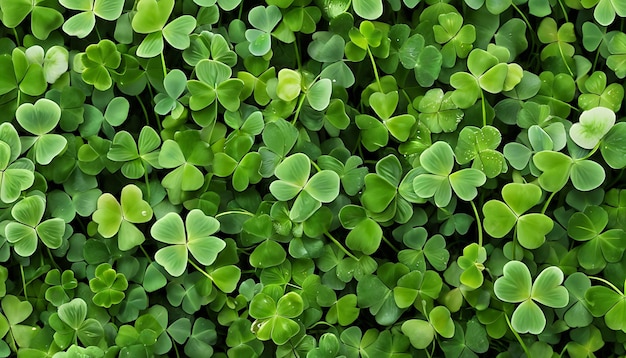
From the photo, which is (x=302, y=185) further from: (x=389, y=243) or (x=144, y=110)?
(x=144, y=110)

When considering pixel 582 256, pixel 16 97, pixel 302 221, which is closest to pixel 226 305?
pixel 302 221

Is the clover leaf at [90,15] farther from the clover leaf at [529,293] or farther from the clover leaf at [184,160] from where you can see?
the clover leaf at [529,293]

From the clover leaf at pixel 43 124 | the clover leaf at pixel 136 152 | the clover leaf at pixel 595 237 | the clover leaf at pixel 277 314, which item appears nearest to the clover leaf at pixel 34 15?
the clover leaf at pixel 43 124

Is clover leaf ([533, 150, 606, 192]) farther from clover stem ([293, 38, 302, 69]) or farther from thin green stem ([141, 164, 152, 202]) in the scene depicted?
thin green stem ([141, 164, 152, 202])

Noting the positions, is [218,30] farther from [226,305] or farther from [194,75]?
[226,305]

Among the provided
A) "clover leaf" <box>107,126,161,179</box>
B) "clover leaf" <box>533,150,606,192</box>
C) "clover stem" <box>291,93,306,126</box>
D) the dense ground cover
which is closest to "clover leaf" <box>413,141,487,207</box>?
the dense ground cover

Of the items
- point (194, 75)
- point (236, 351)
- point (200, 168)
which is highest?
point (194, 75)

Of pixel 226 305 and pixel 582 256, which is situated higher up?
pixel 582 256
